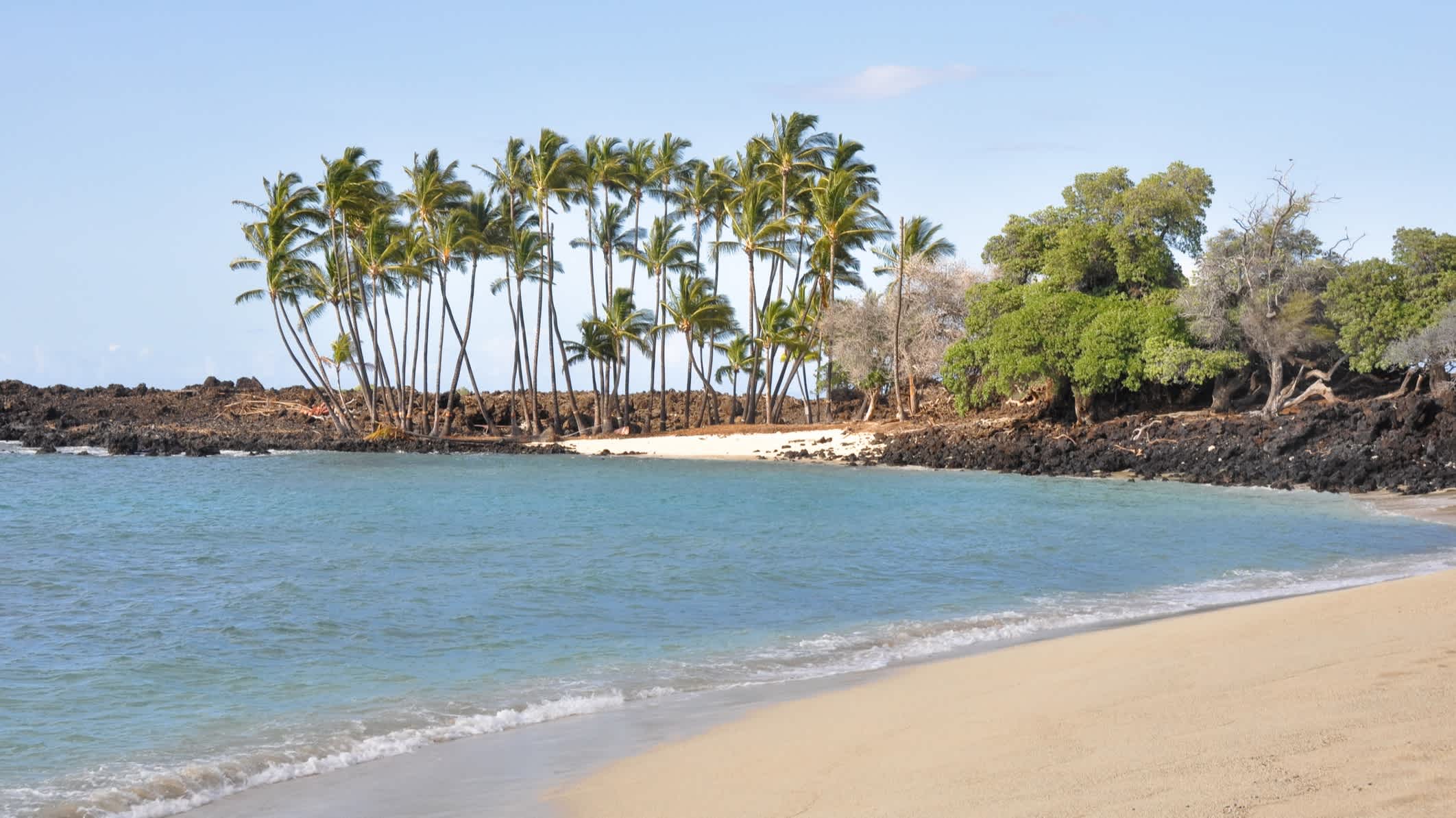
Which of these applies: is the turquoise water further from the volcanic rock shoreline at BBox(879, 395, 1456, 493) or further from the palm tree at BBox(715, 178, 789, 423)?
the palm tree at BBox(715, 178, 789, 423)

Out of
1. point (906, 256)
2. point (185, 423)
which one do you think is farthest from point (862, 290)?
point (185, 423)

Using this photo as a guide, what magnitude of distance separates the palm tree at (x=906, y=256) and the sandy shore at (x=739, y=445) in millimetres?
4700

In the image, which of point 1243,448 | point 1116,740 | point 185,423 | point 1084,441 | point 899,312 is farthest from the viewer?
point 185,423

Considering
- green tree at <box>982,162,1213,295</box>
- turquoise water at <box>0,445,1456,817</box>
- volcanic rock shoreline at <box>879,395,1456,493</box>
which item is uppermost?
green tree at <box>982,162,1213,295</box>

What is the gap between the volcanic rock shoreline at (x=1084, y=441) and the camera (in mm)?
30250

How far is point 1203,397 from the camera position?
150ft

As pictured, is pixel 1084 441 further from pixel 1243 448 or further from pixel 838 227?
pixel 838 227

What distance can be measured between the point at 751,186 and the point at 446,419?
61.1ft

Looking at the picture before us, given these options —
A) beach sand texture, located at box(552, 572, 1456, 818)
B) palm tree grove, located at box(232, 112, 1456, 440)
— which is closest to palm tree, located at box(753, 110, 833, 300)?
palm tree grove, located at box(232, 112, 1456, 440)

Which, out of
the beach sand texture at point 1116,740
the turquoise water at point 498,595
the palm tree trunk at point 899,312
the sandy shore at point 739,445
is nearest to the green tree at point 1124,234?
the palm tree trunk at point 899,312

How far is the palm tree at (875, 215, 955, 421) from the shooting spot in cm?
5022

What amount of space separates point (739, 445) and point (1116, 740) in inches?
1697

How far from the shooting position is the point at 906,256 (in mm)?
54562

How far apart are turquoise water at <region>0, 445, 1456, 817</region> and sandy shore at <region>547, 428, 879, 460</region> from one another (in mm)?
15435
